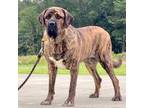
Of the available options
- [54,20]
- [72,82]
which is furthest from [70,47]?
[54,20]

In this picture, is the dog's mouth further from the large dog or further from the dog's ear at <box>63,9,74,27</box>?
the dog's ear at <box>63,9,74,27</box>

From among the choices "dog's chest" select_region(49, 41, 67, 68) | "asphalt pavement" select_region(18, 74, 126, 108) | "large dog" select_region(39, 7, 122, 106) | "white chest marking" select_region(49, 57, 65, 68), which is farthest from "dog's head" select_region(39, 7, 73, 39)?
"asphalt pavement" select_region(18, 74, 126, 108)

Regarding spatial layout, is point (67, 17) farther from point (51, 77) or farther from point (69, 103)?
point (69, 103)

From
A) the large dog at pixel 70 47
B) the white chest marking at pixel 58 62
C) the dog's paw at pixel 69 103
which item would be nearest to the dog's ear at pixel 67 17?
the large dog at pixel 70 47

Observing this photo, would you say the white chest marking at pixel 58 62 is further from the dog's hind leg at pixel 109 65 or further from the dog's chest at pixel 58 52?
the dog's hind leg at pixel 109 65

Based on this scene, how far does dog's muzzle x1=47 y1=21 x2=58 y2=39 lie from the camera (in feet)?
27.5

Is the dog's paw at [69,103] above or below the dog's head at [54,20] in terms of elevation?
below

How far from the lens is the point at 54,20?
27.6 ft

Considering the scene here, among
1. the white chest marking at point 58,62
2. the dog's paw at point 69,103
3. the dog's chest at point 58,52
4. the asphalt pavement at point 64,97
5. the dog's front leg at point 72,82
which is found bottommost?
the asphalt pavement at point 64,97

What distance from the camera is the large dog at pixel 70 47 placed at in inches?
336

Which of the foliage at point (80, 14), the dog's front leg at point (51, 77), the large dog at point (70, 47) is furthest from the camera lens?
the foliage at point (80, 14)

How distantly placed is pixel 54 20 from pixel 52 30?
0.59ft
